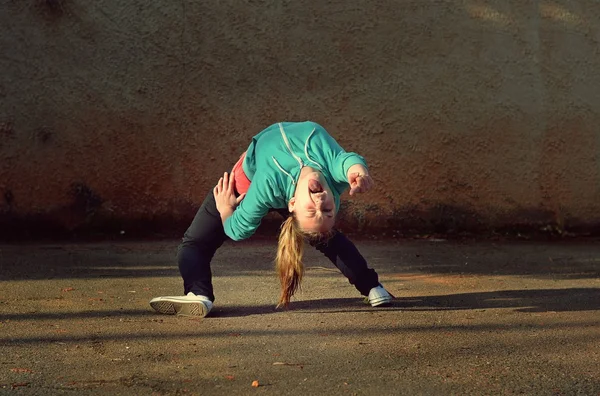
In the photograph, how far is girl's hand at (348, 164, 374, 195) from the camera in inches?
173

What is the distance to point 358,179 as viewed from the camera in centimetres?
440

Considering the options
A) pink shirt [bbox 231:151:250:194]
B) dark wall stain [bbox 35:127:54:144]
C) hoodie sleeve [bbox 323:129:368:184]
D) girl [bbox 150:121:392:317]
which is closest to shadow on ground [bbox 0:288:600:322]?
girl [bbox 150:121:392:317]

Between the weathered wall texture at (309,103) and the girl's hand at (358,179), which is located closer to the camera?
the girl's hand at (358,179)

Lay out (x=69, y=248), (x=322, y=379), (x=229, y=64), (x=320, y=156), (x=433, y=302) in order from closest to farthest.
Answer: (x=322, y=379)
(x=320, y=156)
(x=433, y=302)
(x=69, y=248)
(x=229, y=64)

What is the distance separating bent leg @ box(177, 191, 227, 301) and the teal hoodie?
1.04 feet

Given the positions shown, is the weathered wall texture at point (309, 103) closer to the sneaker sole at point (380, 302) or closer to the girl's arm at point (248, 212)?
the sneaker sole at point (380, 302)

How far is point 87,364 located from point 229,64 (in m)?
4.13

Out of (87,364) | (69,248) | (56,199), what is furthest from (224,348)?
(56,199)

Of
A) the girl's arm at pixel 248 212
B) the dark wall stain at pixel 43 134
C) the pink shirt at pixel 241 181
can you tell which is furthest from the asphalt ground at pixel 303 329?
the dark wall stain at pixel 43 134

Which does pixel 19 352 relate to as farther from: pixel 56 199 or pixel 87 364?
pixel 56 199

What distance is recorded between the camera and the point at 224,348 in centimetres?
461

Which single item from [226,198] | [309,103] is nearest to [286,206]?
[226,198]

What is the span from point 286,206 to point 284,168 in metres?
0.27

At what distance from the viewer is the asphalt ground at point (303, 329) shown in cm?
408
